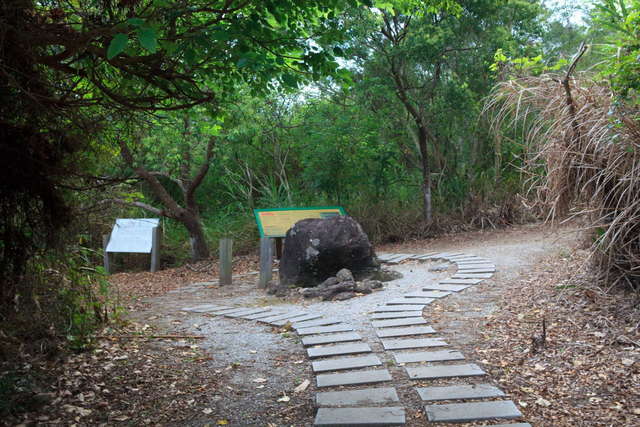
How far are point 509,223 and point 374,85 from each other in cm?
428

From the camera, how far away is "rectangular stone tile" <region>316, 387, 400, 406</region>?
2.84 meters

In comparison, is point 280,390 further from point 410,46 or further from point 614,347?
point 410,46

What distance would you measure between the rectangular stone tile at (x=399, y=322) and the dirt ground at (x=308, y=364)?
0.14 m

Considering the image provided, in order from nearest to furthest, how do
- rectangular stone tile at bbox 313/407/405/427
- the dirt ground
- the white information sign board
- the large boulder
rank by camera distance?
1. rectangular stone tile at bbox 313/407/405/427
2. the dirt ground
3. the large boulder
4. the white information sign board

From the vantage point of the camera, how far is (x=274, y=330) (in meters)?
4.56

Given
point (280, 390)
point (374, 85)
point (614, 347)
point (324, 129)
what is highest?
point (374, 85)

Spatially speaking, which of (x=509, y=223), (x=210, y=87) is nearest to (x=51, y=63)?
(x=210, y=87)

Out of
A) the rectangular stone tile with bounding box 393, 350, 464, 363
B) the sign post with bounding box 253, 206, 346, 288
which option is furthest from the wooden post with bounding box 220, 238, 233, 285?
the rectangular stone tile with bounding box 393, 350, 464, 363

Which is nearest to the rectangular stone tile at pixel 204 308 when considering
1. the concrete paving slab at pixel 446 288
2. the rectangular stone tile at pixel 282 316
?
the rectangular stone tile at pixel 282 316

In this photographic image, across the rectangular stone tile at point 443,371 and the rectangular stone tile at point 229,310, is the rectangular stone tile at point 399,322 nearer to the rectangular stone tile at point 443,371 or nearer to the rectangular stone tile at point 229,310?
the rectangular stone tile at point 443,371

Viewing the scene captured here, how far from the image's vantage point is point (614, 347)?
3279mm

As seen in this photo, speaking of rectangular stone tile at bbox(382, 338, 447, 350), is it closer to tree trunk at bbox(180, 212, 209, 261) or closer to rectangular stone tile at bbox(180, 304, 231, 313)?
rectangular stone tile at bbox(180, 304, 231, 313)

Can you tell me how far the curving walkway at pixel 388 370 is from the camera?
8.71 ft

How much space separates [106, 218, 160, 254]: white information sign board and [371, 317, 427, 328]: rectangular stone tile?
20.5ft
